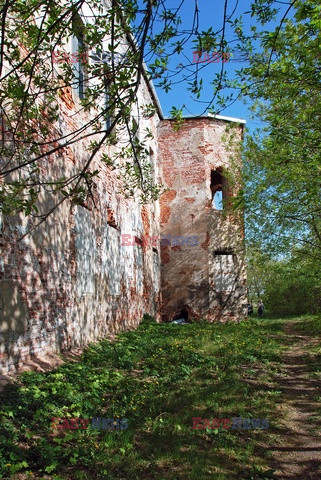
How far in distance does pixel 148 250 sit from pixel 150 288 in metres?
1.29

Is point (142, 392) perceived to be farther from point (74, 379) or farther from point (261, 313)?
point (261, 313)

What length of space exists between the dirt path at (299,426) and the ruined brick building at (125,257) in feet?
10.1

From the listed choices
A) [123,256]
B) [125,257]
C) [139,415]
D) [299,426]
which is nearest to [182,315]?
[125,257]

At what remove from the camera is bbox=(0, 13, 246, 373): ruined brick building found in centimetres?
479

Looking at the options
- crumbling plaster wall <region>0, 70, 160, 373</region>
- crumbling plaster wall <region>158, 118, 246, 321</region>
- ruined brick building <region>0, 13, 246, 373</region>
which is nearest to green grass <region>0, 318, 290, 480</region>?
crumbling plaster wall <region>0, 70, 160, 373</region>

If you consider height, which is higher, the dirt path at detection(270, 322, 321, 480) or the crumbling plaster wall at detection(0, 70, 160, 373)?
the crumbling plaster wall at detection(0, 70, 160, 373)

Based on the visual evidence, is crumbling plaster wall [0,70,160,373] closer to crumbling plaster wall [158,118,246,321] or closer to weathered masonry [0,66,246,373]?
weathered masonry [0,66,246,373]

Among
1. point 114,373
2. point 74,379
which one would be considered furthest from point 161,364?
point 74,379

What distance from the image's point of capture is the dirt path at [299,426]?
330 centimetres

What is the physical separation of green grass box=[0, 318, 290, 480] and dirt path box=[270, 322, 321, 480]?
0.15 metres

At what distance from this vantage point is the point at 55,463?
9.09 ft

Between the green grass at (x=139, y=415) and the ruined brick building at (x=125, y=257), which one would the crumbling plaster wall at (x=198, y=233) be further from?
the green grass at (x=139, y=415)

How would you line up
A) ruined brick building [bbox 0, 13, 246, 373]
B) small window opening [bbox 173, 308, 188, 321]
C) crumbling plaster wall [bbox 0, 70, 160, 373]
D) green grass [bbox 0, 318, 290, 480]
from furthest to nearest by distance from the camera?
small window opening [bbox 173, 308, 188, 321], ruined brick building [bbox 0, 13, 246, 373], crumbling plaster wall [bbox 0, 70, 160, 373], green grass [bbox 0, 318, 290, 480]

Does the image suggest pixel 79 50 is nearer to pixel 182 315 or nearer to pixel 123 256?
pixel 123 256
